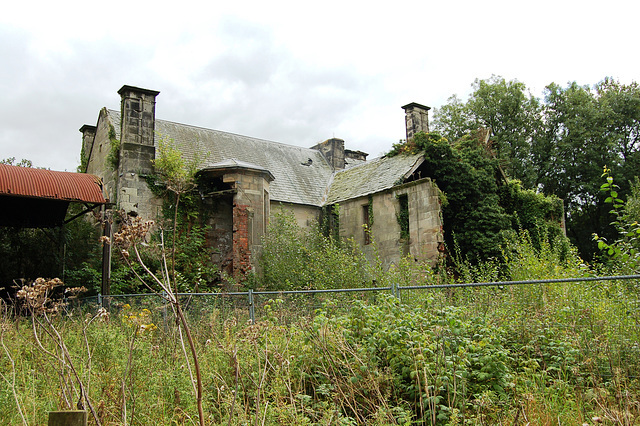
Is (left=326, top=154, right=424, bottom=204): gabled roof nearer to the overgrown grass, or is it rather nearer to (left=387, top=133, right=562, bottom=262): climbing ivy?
(left=387, top=133, right=562, bottom=262): climbing ivy

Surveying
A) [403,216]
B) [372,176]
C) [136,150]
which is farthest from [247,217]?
[372,176]

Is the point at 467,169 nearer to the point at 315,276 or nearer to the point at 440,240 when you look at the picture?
the point at 440,240

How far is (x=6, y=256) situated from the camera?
15.9 m

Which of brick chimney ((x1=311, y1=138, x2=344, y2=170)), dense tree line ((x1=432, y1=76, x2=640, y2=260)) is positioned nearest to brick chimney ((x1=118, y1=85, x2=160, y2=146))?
brick chimney ((x1=311, y1=138, x2=344, y2=170))

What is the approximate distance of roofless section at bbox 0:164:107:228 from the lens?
40.2 ft

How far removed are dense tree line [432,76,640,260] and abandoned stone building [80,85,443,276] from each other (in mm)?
11921

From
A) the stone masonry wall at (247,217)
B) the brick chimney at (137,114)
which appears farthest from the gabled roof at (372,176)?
the brick chimney at (137,114)

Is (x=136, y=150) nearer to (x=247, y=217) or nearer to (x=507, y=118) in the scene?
(x=247, y=217)

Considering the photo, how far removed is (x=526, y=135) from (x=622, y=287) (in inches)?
1142

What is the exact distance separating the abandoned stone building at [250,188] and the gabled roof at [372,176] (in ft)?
0.20

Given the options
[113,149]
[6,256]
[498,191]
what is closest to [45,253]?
[6,256]

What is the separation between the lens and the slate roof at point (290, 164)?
66.6 ft

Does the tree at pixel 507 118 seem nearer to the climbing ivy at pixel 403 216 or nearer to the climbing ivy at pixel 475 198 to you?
the climbing ivy at pixel 475 198

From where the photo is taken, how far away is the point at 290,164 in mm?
24656
